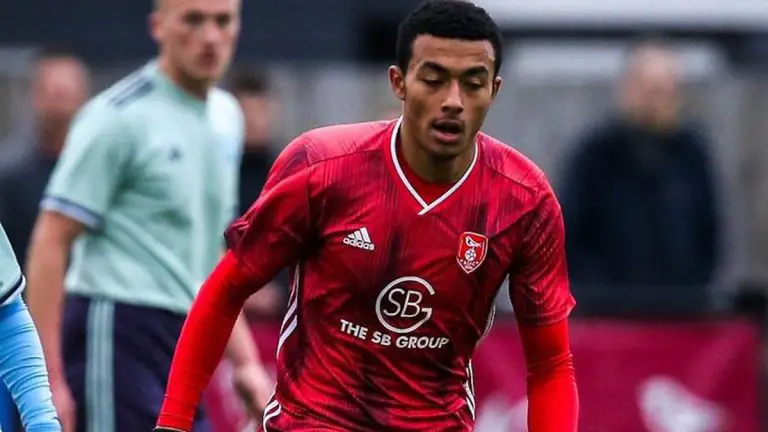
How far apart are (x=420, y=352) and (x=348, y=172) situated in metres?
0.51

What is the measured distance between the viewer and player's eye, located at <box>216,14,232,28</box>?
696 centimetres

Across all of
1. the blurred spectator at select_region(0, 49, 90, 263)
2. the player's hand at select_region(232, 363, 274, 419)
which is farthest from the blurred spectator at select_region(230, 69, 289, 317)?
the player's hand at select_region(232, 363, 274, 419)

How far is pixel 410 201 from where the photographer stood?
5285mm

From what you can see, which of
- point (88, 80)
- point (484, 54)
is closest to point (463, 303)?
point (484, 54)

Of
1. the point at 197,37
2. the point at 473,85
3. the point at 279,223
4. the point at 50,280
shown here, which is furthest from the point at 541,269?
the point at 197,37

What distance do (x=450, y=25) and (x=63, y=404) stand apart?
2.11 m

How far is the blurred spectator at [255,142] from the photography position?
32.2 feet

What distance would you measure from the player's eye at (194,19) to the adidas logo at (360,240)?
186 centimetres

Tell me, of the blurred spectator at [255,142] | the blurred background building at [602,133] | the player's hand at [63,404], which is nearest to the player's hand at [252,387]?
the player's hand at [63,404]

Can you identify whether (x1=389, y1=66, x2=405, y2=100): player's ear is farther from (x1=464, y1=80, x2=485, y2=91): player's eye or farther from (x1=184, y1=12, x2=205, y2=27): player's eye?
(x1=184, y1=12, x2=205, y2=27): player's eye

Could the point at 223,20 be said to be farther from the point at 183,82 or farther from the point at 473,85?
the point at 473,85

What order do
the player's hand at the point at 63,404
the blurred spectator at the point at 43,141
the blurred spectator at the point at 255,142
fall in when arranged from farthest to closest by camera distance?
the blurred spectator at the point at 255,142 < the blurred spectator at the point at 43,141 < the player's hand at the point at 63,404

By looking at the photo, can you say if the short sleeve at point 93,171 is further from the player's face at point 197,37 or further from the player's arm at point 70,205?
the player's face at point 197,37

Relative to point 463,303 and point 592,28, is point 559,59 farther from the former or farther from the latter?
point 463,303
